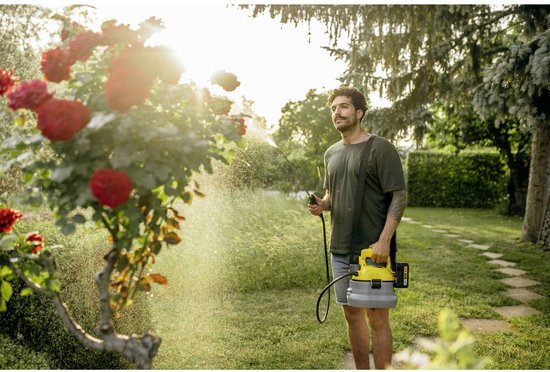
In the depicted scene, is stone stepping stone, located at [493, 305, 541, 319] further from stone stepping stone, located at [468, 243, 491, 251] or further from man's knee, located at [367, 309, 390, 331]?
stone stepping stone, located at [468, 243, 491, 251]

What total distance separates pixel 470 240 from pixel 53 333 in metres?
7.81

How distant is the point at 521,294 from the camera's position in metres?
5.41

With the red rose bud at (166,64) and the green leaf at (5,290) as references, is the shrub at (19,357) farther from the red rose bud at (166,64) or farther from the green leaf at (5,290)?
the red rose bud at (166,64)

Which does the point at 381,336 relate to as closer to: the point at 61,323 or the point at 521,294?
the point at 61,323

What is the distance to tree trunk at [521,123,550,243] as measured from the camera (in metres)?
8.27

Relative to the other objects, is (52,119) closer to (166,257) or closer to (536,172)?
(166,257)

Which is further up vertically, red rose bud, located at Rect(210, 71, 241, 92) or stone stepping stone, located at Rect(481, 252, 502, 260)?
red rose bud, located at Rect(210, 71, 241, 92)

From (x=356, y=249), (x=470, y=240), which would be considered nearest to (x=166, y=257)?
(x=356, y=249)

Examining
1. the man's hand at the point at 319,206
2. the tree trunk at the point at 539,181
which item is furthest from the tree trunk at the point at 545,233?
the man's hand at the point at 319,206

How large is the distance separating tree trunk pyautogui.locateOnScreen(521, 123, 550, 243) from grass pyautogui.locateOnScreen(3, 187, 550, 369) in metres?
0.46

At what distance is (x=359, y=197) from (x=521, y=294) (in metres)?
3.53

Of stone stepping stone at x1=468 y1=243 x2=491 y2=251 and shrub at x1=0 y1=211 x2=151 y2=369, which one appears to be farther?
stone stepping stone at x1=468 y1=243 x2=491 y2=251

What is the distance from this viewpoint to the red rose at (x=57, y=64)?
1.59 m

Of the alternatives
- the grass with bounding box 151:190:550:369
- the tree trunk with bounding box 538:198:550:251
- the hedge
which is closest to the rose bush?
the grass with bounding box 151:190:550:369
